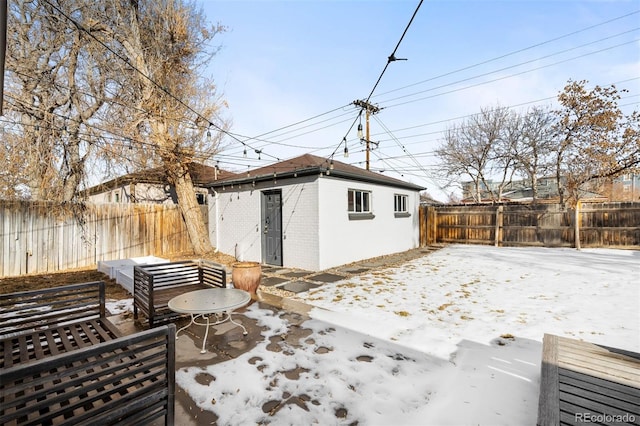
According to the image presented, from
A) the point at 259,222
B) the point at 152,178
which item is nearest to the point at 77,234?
the point at 152,178

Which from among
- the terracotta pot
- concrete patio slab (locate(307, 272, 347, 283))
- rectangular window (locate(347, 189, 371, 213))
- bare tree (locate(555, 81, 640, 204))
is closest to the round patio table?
the terracotta pot

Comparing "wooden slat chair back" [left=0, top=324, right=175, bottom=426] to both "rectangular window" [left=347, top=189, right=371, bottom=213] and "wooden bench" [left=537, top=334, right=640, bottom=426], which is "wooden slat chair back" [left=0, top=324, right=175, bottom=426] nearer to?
"wooden bench" [left=537, top=334, right=640, bottom=426]

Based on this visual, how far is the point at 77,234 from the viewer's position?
8.65 meters

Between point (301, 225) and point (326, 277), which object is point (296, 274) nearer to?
point (326, 277)

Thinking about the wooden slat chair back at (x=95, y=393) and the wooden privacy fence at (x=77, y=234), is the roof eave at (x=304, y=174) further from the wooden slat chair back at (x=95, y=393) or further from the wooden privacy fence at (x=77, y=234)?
the wooden slat chair back at (x=95, y=393)

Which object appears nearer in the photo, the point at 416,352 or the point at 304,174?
the point at 416,352

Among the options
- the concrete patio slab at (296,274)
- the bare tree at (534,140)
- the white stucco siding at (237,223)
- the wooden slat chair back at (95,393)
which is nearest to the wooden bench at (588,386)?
the wooden slat chair back at (95,393)

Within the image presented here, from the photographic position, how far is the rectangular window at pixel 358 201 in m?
9.02

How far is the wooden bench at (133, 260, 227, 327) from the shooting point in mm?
3750

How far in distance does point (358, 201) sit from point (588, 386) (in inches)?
301

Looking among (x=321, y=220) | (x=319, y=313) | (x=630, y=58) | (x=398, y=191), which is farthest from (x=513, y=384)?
(x=630, y=58)

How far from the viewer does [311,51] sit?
8.71 m

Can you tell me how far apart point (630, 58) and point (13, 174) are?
71.3 ft

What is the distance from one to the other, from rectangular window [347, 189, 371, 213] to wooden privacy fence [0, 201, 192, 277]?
7314 millimetres
